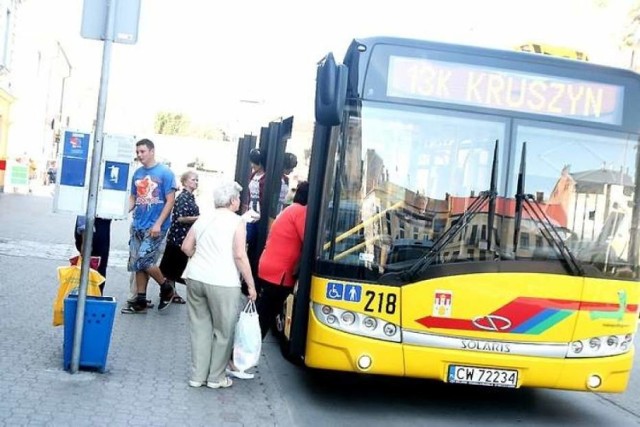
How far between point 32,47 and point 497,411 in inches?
1554

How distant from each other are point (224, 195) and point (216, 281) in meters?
0.68

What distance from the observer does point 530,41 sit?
6.92 m

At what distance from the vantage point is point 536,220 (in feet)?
20.5

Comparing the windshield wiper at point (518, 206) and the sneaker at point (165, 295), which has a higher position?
the windshield wiper at point (518, 206)

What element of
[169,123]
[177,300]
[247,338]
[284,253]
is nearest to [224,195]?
[284,253]

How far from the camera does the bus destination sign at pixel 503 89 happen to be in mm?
6219

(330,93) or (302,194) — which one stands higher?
(330,93)

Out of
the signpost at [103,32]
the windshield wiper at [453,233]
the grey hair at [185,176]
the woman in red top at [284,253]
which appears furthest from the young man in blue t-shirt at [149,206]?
the windshield wiper at [453,233]

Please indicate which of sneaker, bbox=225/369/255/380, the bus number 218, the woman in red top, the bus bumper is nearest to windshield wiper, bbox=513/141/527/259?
the bus bumper

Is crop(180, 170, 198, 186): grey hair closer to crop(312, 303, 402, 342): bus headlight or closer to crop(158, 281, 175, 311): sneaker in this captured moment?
crop(158, 281, 175, 311): sneaker

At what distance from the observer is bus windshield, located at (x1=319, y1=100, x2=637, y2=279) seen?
20.2ft

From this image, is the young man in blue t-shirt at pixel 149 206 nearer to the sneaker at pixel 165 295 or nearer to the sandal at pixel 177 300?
the sneaker at pixel 165 295

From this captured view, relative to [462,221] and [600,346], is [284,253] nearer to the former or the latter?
[462,221]

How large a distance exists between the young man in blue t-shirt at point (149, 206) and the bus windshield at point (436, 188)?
3203mm
